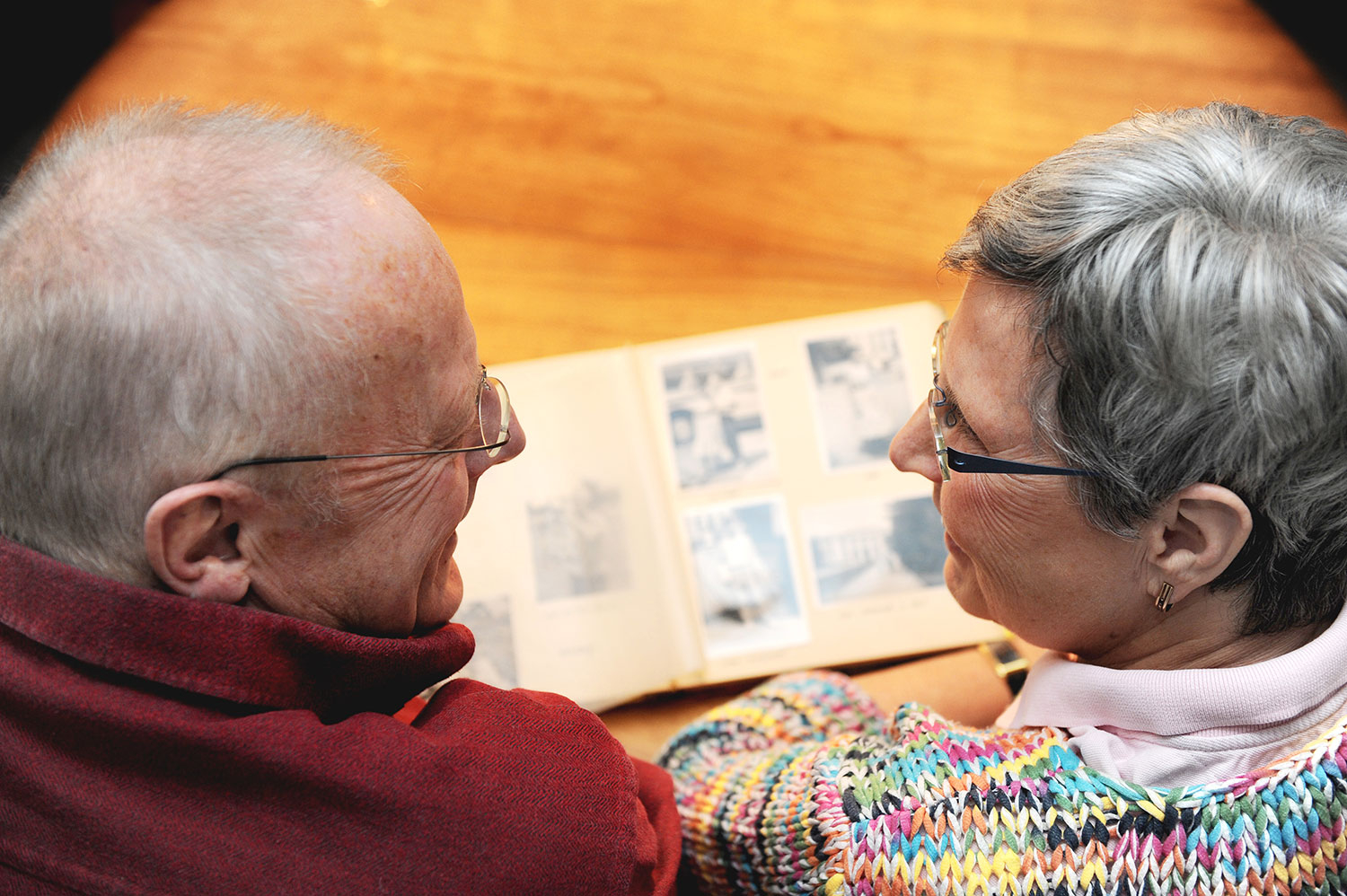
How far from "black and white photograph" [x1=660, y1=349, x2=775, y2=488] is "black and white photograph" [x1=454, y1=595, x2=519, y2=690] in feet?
0.97

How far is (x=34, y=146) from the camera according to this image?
1.43 meters

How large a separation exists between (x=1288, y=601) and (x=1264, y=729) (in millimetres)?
110

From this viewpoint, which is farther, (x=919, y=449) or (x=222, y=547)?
(x=919, y=449)

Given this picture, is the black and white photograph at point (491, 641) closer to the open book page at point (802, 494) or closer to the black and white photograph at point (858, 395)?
the open book page at point (802, 494)

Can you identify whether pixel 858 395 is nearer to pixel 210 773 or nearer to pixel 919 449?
pixel 919 449

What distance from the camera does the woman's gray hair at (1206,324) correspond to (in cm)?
71

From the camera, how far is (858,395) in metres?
1.34

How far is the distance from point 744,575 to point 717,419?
8.7 inches

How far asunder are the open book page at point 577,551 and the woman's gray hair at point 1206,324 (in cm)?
57

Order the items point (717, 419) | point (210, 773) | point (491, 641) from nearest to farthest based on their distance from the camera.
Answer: point (210, 773) < point (491, 641) < point (717, 419)

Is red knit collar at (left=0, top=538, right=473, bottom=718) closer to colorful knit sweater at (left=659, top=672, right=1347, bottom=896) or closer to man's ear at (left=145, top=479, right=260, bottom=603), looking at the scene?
man's ear at (left=145, top=479, right=260, bottom=603)

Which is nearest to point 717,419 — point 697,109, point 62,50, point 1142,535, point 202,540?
point 697,109

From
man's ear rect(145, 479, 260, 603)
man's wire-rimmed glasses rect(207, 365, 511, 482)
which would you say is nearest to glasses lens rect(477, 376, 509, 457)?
man's wire-rimmed glasses rect(207, 365, 511, 482)

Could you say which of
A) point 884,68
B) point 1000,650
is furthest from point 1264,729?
point 884,68
